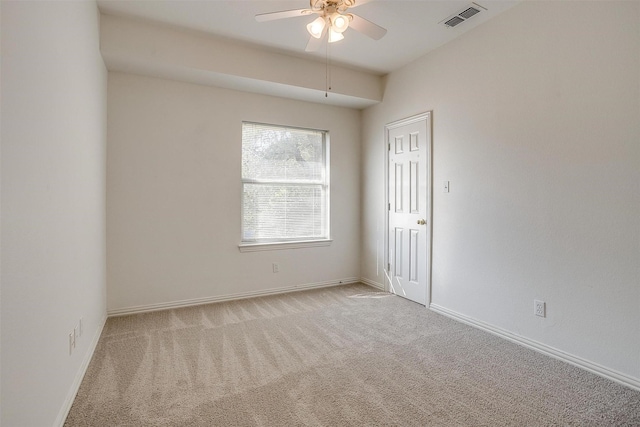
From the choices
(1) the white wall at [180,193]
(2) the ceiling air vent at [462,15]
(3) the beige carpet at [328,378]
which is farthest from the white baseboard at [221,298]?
(2) the ceiling air vent at [462,15]

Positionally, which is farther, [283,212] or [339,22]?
[283,212]

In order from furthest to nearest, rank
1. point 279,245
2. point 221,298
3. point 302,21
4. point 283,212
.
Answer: point 283,212 → point 279,245 → point 221,298 → point 302,21

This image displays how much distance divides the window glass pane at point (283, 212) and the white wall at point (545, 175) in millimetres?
1633

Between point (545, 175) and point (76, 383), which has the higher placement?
point (545, 175)

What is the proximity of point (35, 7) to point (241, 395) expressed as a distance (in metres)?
2.19

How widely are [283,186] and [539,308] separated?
2.98 meters

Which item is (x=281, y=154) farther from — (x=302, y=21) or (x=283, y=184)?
→ (x=302, y=21)

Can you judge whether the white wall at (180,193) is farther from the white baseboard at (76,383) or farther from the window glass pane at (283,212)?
the white baseboard at (76,383)

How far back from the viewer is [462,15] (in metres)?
2.87

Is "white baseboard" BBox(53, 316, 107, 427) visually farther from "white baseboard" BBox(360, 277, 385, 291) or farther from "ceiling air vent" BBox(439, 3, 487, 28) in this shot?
"ceiling air vent" BBox(439, 3, 487, 28)

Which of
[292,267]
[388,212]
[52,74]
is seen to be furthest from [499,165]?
[52,74]

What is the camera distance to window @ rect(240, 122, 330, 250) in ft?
13.3

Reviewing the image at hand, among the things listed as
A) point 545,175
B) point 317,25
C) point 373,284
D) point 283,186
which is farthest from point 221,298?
point 545,175

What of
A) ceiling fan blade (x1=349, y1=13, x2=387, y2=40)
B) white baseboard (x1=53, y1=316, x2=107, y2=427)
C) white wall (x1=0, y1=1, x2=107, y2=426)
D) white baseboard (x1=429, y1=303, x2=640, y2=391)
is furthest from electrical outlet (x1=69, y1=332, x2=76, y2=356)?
white baseboard (x1=429, y1=303, x2=640, y2=391)
